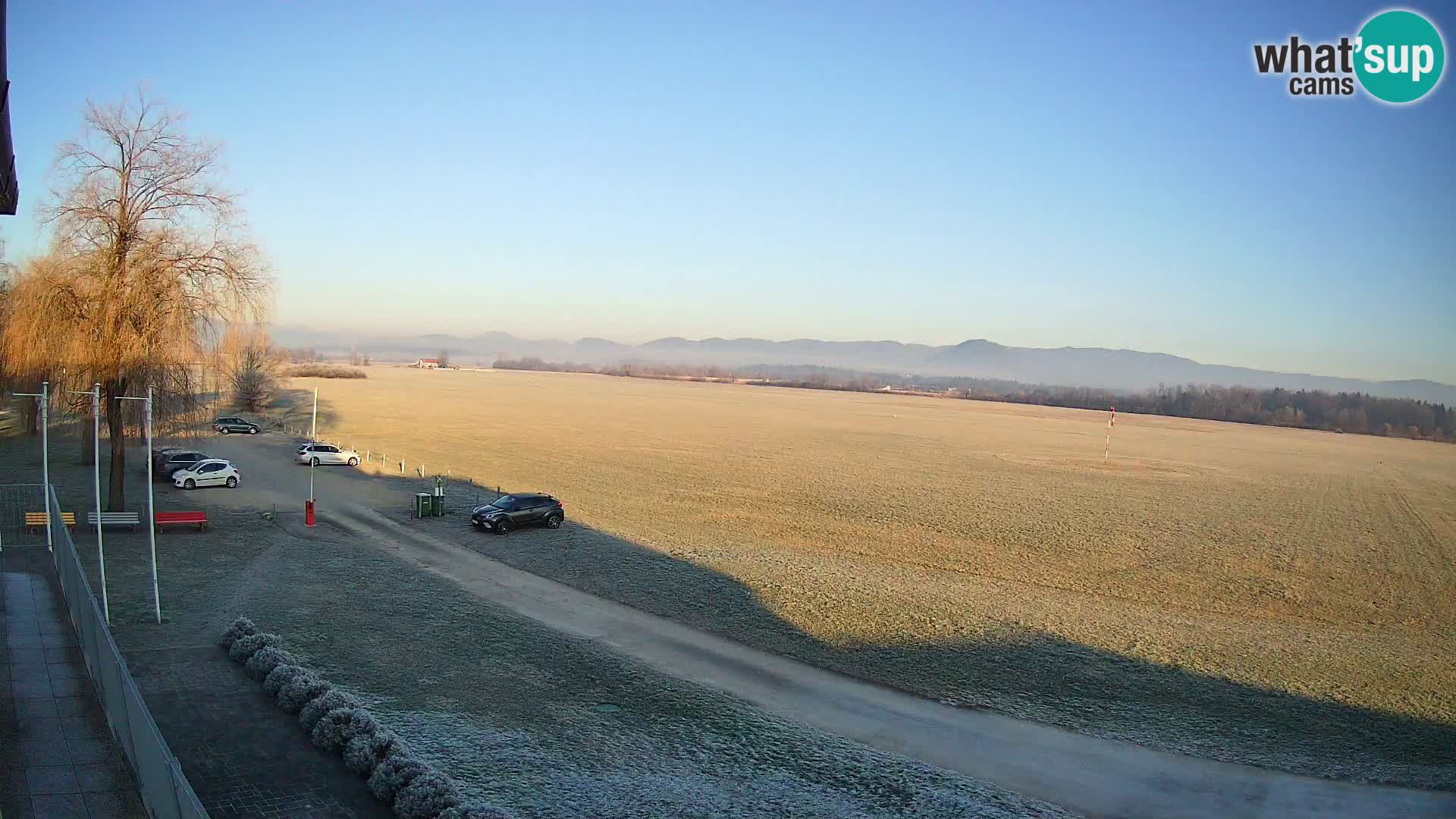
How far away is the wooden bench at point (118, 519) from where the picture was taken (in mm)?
28422

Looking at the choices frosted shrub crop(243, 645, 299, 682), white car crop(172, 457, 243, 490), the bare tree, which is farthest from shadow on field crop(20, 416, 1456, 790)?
the bare tree

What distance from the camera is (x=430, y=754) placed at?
44.7 feet

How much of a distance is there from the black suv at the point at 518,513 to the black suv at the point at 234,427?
35.9 metres

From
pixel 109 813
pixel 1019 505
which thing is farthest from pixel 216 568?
pixel 1019 505

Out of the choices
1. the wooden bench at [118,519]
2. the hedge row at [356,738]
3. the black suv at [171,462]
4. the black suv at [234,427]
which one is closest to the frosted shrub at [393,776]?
the hedge row at [356,738]

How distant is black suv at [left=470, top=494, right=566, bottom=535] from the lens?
3192 centimetres

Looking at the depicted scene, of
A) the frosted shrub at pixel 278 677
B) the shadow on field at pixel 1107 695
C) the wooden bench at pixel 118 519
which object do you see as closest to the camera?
the frosted shrub at pixel 278 677

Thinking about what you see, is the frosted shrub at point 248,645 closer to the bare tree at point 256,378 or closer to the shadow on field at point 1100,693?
the shadow on field at point 1100,693

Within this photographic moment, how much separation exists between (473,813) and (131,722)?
166 inches

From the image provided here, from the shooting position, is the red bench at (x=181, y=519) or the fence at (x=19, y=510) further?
the red bench at (x=181, y=519)

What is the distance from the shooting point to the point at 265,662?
16.2m

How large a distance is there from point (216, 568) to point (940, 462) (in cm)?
5108

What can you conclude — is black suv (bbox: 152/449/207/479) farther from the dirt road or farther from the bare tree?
the dirt road

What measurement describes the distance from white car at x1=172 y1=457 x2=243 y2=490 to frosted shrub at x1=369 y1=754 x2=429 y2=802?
31.9 meters
